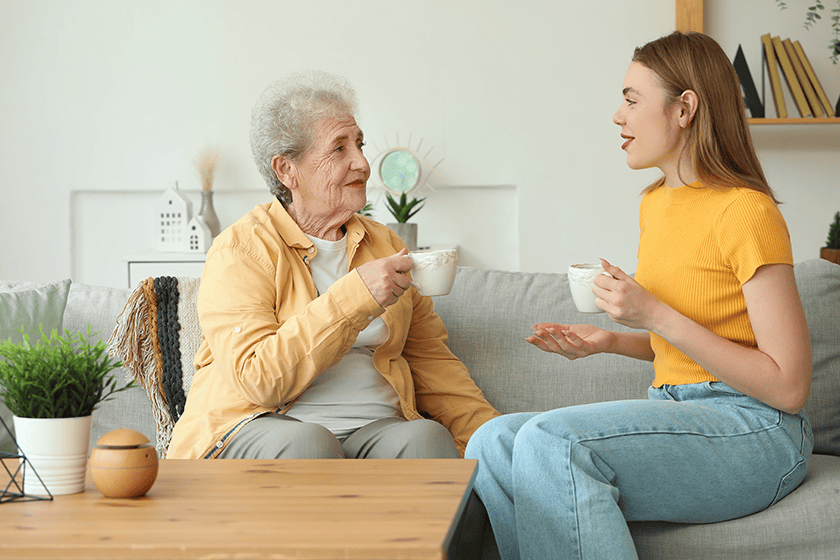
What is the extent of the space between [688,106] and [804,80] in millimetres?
2378

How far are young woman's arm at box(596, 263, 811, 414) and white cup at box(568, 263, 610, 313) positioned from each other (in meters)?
0.06

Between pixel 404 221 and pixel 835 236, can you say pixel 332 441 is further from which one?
pixel 835 236

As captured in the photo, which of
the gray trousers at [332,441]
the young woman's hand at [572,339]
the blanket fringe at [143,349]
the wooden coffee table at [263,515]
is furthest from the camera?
the blanket fringe at [143,349]

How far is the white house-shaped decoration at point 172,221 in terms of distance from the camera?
3.69 metres

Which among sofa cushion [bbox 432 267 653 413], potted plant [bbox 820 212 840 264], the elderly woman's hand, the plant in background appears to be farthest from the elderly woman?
the plant in background

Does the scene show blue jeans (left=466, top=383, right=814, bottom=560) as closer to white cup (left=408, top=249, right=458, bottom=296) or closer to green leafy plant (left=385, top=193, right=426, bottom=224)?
white cup (left=408, top=249, right=458, bottom=296)

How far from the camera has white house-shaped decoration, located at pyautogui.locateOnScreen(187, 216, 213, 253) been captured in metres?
3.62

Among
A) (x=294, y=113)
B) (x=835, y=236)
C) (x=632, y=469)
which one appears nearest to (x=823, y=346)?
(x=632, y=469)

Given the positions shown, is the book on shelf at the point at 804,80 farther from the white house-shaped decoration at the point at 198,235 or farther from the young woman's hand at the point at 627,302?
the white house-shaped decoration at the point at 198,235

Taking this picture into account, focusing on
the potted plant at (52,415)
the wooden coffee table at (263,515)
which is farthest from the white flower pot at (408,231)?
the potted plant at (52,415)

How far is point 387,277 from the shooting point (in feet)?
4.74

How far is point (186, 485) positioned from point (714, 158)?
1.01 meters

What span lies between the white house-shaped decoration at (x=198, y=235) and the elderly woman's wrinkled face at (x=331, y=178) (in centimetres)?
198

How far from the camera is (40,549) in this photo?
33.2 inches
